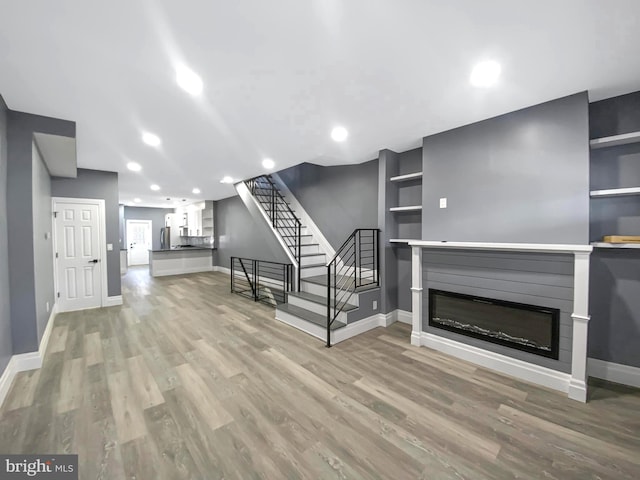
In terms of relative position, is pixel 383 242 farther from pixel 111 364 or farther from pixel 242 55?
pixel 111 364

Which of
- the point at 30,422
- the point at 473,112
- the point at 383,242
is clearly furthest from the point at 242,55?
the point at 30,422

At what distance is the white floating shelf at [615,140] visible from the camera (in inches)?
85.4

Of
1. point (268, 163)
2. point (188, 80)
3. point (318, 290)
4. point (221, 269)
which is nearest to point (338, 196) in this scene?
point (268, 163)

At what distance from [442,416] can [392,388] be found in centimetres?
47

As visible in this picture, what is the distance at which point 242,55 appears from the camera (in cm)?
177

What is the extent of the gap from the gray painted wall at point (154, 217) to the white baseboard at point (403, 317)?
1048 cm

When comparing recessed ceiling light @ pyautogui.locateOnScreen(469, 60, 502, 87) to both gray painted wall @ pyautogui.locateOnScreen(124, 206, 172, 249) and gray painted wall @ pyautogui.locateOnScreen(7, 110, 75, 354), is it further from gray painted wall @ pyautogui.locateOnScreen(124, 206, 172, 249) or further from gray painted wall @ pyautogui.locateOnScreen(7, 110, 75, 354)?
gray painted wall @ pyautogui.locateOnScreen(124, 206, 172, 249)

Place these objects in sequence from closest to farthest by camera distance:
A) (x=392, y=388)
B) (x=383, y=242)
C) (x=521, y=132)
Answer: (x=392, y=388) → (x=521, y=132) → (x=383, y=242)

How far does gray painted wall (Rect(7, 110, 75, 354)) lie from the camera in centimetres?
267

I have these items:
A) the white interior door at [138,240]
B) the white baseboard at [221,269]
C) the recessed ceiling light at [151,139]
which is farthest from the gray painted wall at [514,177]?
Answer: the white interior door at [138,240]

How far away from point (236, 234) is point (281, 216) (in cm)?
279

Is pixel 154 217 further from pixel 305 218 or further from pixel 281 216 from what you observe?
pixel 305 218

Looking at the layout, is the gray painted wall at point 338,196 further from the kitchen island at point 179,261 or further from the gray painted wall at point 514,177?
the kitchen island at point 179,261

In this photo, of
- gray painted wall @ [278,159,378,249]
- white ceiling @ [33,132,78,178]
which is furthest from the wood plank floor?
white ceiling @ [33,132,78,178]
